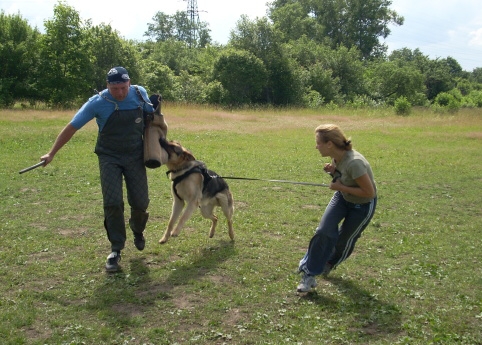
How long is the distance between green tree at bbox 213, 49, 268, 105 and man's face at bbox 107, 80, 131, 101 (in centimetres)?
3670

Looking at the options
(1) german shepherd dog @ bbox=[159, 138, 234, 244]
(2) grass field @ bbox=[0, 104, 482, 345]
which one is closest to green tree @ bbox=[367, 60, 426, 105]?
(2) grass field @ bbox=[0, 104, 482, 345]

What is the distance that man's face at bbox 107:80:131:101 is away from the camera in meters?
5.16

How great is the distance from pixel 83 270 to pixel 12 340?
167 centimetres

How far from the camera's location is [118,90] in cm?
518

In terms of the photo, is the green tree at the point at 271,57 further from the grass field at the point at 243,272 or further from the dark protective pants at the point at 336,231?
the dark protective pants at the point at 336,231

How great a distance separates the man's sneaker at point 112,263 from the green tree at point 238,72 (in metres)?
36.9

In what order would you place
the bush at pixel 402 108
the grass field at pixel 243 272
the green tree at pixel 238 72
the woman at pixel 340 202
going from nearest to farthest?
the grass field at pixel 243 272 → the woman at pixel 340 202 → the bush at pixel 402 108 → the green tree at pixel 238 72

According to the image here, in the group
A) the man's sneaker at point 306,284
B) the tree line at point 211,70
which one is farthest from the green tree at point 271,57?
the man's sneaker at point 306,284

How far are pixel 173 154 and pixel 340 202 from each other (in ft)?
7.26

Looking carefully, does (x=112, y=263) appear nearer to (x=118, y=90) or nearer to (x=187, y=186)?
(x=187, y=186)

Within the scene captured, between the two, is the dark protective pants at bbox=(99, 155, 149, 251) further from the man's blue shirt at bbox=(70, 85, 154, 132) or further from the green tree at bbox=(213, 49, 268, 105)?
the green tree at bbox=(213, 49, 268, 105)

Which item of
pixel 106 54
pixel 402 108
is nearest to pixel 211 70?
pixel 106 54

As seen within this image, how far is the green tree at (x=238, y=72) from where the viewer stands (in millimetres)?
42031

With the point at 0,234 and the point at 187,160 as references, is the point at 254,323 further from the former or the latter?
the point at 0,234
